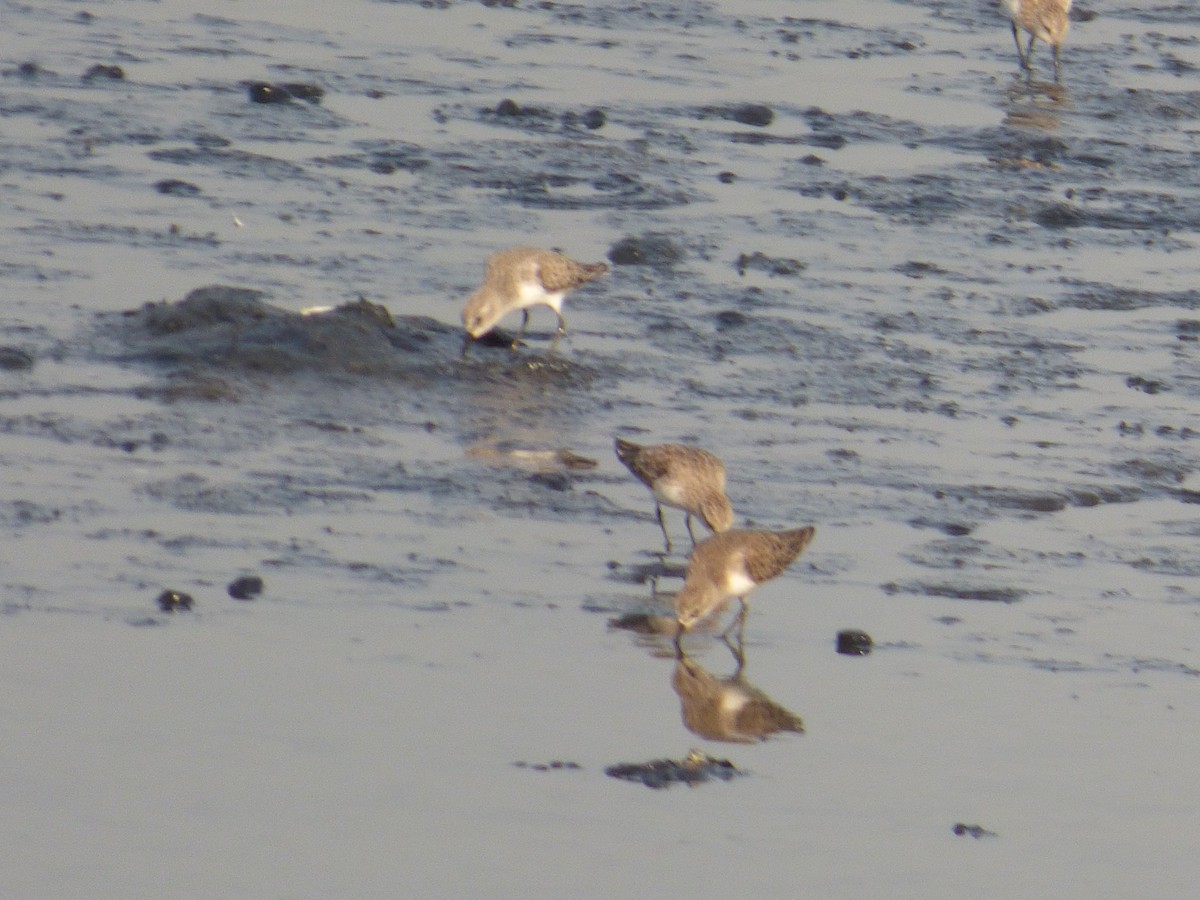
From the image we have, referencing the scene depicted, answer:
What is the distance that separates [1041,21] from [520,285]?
34.8ft

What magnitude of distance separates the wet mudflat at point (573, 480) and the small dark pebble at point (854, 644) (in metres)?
0.06

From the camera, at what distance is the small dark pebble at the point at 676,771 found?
21.7ft

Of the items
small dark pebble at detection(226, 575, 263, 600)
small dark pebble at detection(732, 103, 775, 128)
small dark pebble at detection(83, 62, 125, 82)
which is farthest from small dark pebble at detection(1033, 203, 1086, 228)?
small dark pebble at detection(226, 575, 263, 600)

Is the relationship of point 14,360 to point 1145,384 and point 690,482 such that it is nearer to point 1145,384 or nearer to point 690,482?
point 690,482

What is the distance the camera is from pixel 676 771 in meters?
6.68

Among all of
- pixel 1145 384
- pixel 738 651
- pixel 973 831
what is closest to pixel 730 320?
pixel 1145 384

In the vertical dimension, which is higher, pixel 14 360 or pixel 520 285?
pixel 520 285

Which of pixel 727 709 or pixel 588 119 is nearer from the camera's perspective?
pixel 727 709

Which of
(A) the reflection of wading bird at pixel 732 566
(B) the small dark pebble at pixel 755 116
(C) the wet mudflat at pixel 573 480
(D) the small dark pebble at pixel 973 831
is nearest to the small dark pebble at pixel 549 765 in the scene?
(C) the wet mudflat at pixel 573 480

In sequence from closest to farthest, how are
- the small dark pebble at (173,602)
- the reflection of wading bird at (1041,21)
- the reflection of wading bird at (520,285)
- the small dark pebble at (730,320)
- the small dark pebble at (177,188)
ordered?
the small dark pebble at (173,602) → the reflection of wading bird at (520,285) → the small dark pebble at (730,320) → the small dark pebble at (177,188) → the reflection of wading bird at (1041,21)

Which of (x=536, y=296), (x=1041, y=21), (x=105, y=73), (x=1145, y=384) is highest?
(x=1041, y=21)

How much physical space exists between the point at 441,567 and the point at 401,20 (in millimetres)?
13860

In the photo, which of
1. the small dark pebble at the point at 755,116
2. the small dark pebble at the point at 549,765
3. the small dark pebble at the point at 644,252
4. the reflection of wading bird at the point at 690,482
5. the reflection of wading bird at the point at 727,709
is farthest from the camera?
the small dark pebble at the point at 755,116

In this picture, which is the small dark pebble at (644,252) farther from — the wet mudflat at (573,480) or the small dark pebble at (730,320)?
the small dark pebble at (730,320)
